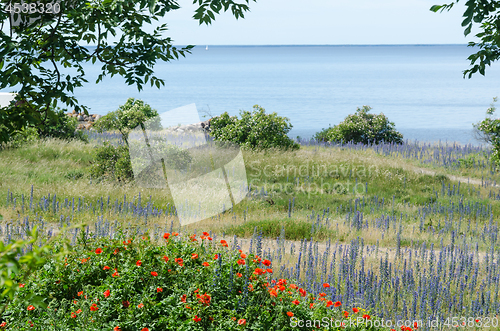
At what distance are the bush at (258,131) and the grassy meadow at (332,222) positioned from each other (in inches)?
28.2

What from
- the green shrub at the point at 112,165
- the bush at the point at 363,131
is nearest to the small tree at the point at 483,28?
the green shrub at the point at 112,165

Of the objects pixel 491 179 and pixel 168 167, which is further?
pixel 491 179

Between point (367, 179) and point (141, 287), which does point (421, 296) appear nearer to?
point (141, 287)

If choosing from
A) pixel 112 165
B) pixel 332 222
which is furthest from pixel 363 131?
pixel 112 165

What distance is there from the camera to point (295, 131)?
3978 cm

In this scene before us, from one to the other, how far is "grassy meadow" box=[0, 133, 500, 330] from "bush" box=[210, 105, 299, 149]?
0.72 metres

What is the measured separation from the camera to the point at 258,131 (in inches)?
617

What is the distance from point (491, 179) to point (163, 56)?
1283cm

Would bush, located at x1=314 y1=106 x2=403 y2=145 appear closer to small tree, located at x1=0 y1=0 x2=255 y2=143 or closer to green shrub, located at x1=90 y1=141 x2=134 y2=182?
green shrub, located at x1=90 y1=141 x2=134 y2=182

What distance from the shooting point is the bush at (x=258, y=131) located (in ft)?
50.8

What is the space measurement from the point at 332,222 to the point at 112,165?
655cm

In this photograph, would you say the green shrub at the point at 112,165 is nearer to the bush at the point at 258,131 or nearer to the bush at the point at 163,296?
the bush at the point at 258,131

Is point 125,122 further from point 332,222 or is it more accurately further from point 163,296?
point 163,296

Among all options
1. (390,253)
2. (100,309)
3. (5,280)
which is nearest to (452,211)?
(390,253)
